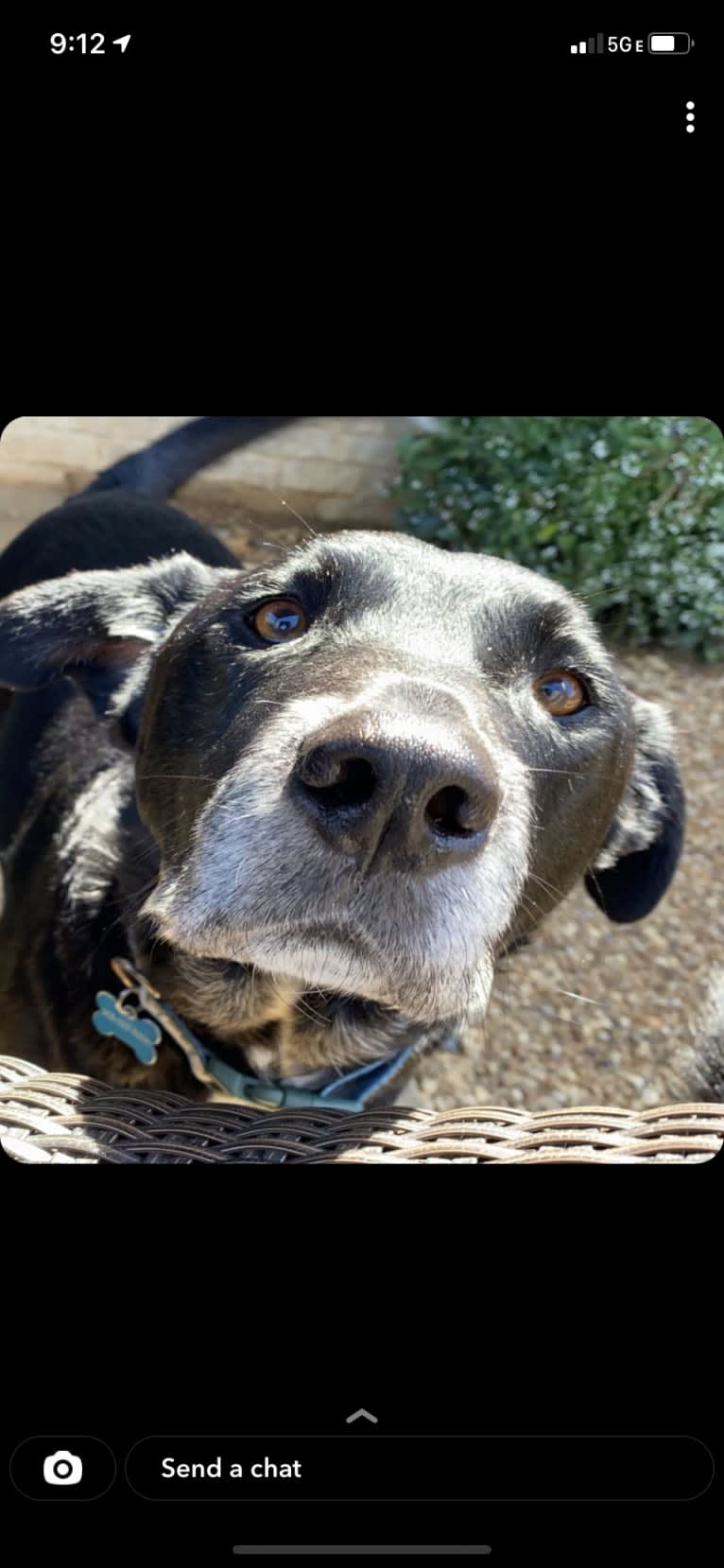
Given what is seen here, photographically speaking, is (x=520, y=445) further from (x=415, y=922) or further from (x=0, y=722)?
(x=415, y=922)

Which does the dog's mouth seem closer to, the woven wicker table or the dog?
the dog

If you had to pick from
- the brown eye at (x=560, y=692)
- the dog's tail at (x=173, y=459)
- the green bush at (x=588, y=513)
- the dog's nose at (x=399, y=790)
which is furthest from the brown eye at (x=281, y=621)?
the green bush at (x=588, y=513)

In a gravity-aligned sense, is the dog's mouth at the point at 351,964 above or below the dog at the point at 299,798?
below

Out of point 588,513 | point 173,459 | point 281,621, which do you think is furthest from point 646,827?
point 588,513

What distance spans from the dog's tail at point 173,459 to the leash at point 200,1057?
1884mm

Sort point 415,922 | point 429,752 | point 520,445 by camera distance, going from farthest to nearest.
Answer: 1. point 520,445
2. point 415,922
3. point 429,752

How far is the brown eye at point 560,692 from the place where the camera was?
7.01ft
